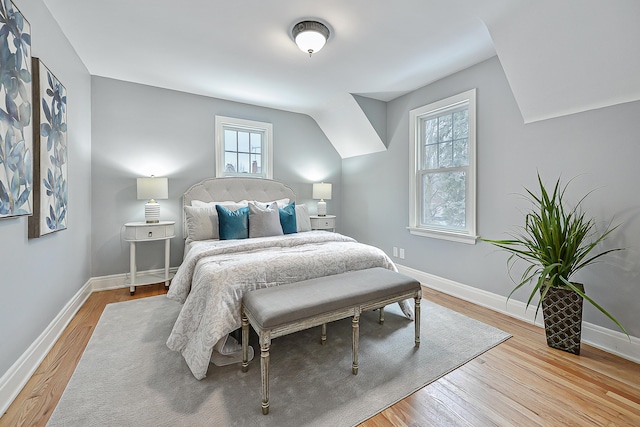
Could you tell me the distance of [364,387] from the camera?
163cm

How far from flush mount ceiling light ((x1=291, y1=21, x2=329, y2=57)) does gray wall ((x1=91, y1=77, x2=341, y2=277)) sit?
2.01 m

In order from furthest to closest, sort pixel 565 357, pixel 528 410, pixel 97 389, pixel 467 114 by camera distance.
→ 1. pixel 467 114
2. pixel 565 357
3. pixel 97 389
4. pixel 528 410

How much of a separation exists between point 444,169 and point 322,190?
1.88 meters

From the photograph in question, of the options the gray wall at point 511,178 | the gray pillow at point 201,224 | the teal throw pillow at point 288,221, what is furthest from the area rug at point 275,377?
the teal throw pillow at point 288,221

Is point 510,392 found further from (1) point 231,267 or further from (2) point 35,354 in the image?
(2) point 35,354

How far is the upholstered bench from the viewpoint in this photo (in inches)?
59.4

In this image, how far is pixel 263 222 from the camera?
10.3 ft

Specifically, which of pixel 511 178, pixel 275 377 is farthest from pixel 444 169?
pixel 275 377

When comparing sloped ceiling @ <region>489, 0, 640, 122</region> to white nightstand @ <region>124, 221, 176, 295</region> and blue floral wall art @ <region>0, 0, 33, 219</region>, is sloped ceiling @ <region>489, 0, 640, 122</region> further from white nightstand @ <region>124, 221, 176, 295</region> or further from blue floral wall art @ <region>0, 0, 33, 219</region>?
white nightstand @ <region>124, 221, 176, 295</region>

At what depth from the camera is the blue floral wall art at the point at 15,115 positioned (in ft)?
4.65

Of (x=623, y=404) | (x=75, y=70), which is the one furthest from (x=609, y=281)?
(x=75, y=70)

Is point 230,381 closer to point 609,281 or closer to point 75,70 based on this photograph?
point 609,281

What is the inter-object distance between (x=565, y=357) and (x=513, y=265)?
857 millimetres

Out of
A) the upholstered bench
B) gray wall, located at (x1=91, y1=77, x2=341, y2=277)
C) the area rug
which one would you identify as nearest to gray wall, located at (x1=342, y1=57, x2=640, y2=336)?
the area rug
